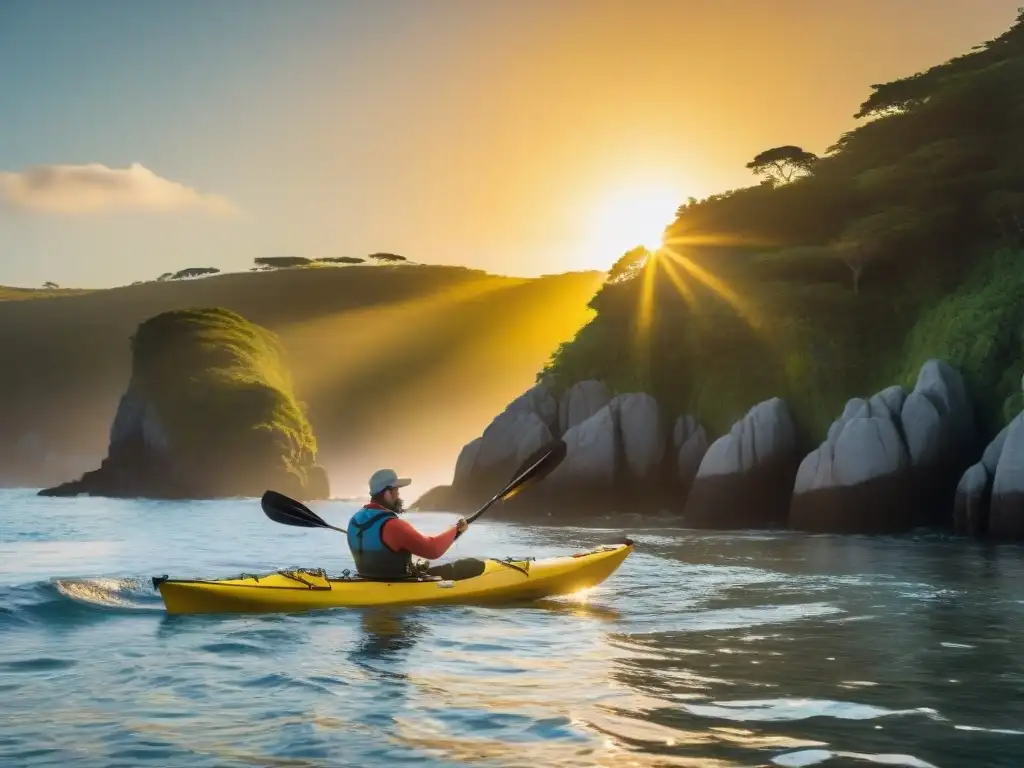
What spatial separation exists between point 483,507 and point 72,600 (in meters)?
5.96

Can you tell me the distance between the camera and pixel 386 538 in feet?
38.9

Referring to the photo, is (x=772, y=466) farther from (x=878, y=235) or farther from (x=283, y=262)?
(x=283, y=262)

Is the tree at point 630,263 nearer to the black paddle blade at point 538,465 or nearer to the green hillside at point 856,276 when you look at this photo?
the green hillside at point 856,276

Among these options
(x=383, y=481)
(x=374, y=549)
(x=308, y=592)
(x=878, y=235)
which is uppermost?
(x=878, y=235)

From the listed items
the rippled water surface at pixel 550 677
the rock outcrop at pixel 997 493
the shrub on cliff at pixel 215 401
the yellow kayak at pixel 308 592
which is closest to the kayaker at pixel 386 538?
the yellow kayak at pixel 308 592

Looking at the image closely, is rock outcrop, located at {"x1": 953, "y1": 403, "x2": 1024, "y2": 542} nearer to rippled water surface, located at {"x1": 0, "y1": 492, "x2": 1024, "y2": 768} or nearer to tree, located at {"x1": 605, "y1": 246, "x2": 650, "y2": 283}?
rippled water surface, located at {"x1": 0, "y1": 492, "x2": 1024, "y2": 768}

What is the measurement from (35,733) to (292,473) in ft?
234

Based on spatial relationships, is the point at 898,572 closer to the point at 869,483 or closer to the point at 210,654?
the point at 869,483

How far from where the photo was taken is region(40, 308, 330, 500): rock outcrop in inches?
2884

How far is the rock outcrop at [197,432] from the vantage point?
240 feet

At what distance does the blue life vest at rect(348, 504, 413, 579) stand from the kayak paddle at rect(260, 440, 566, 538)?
1397mm

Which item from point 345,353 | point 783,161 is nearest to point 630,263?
point 783,161

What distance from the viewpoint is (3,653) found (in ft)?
30.8

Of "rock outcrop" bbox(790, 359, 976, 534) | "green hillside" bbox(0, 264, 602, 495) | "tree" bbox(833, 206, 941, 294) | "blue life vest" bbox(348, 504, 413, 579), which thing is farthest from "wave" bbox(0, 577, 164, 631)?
"green hillside" bbox(0, 264, 602, 495)
